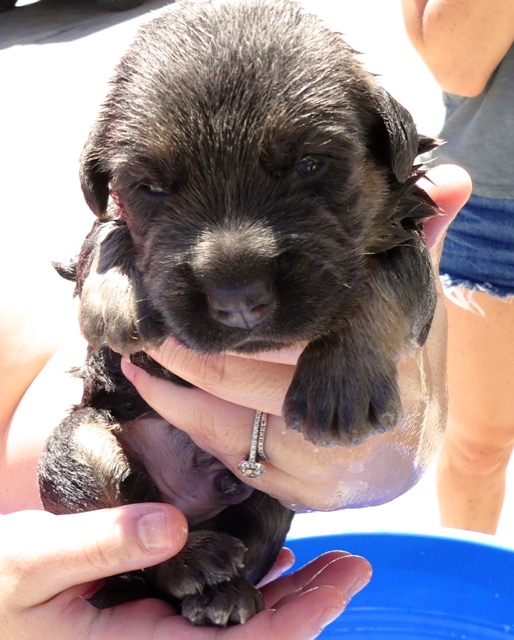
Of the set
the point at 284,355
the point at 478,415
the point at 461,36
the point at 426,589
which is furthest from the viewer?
the point at 478,415

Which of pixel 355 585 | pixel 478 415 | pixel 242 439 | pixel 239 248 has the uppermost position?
pixel 239 248

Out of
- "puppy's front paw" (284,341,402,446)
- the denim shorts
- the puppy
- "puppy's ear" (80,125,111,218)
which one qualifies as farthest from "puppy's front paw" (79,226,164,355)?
the denim shorts

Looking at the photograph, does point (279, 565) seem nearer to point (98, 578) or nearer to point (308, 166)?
point (98, 578)

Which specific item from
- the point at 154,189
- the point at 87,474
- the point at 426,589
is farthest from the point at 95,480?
the point at 426,589

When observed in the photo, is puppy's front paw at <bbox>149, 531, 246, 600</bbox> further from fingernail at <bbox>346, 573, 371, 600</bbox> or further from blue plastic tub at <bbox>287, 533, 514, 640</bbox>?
blue plastic tub at <bbox>287, 533, 514, 640</bbox>

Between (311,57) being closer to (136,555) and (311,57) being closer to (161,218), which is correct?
(161,218)

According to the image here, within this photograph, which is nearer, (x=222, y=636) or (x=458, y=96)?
(x=222, y=636)

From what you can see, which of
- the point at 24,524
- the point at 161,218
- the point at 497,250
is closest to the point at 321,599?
the point at 24,524
